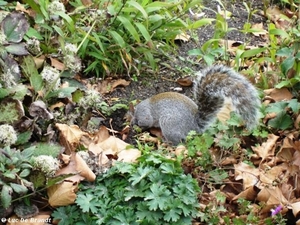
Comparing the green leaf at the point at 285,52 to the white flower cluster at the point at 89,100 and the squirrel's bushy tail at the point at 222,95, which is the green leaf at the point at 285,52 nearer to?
the squirrel's bushy tail at the point at 222,95

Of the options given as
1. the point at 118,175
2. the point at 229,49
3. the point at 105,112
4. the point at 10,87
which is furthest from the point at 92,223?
the point at 229,49

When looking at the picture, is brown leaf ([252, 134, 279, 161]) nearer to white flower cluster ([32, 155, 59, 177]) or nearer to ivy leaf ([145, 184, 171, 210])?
ivy leaf ([145, 184, 171, 210])

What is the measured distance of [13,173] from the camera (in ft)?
11.1

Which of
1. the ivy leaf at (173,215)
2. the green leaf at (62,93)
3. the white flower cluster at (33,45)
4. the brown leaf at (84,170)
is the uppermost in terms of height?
the white flower cluster at (33,45)

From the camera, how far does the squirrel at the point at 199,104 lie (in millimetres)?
Result: 4301

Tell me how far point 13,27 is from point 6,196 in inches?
40.8

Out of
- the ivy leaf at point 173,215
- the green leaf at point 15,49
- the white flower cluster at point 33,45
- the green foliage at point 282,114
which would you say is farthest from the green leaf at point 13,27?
the green foliage at point 282,114

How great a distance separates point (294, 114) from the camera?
4344 millimetres

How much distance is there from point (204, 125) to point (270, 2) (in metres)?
2.18

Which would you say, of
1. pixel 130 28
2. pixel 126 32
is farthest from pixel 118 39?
pixel 126 32

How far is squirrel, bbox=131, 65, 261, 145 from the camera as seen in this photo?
4.30m

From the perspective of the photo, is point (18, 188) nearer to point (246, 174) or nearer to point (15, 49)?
point (15, 49)

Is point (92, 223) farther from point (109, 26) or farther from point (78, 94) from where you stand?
point (109, 26)

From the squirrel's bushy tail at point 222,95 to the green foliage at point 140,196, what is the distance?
757 mm
